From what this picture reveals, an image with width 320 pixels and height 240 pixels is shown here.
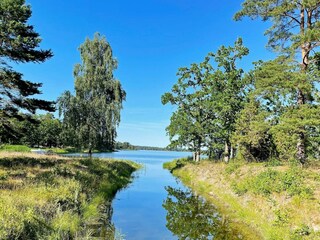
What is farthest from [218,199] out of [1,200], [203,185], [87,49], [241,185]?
[87,49]

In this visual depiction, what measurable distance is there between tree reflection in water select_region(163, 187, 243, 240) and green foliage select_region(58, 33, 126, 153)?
63.6 feet

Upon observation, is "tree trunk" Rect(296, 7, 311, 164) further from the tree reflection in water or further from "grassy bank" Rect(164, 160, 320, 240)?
the tree reflection in water

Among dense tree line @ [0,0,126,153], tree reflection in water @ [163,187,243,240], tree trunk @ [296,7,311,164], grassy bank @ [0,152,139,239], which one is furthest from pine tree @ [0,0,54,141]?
tree trunk @ [296,7,311,164]

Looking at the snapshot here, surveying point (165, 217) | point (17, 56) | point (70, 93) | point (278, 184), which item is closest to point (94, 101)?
point (70, 93)

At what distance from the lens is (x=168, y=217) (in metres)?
15.5

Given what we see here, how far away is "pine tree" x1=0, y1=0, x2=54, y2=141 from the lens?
20.5 m

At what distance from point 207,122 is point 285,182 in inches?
825

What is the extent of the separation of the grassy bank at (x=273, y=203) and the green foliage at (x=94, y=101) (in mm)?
21118

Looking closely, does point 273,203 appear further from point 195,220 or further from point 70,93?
point 70,93

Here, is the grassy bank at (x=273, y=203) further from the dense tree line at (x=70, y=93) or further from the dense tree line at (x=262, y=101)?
the dense tree line at (x=70, y=93)

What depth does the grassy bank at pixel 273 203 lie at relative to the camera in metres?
11.2

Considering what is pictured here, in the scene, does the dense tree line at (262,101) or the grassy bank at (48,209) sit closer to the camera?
the grassy bank at (48,209)

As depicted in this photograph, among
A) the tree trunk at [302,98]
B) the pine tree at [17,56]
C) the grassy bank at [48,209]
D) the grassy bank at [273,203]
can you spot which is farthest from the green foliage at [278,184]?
the pine tree at [17,56]

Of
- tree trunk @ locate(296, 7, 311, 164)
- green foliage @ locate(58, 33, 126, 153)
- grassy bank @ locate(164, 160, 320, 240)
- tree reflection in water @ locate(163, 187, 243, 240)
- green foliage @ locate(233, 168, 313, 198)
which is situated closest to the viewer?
grassy bank @ locate(164, 160, 320, 240)
